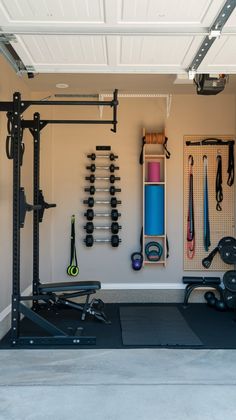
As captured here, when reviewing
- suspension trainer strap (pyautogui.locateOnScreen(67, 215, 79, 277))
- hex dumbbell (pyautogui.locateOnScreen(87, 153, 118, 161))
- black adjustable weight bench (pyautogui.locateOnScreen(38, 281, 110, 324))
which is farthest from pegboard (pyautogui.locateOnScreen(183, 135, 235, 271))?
black adjustable weight bench (pyautogui.locateOnScreen(38, 281, 110, 324))

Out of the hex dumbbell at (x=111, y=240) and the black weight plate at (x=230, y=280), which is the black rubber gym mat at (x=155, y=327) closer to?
the black weight plate at (x=230, y=280)

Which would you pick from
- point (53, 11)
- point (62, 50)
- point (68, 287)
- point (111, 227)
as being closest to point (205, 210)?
point (111, 227)

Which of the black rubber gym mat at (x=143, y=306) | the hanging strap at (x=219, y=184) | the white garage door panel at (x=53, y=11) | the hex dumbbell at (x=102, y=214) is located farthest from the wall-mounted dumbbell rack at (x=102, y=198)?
the white garage door panel at (x=53, y=11)

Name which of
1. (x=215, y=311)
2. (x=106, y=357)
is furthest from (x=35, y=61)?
(x=215, y=311)

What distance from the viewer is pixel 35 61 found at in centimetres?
337

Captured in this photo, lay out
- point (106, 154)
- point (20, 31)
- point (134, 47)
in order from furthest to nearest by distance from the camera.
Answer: point (106, 154), point (134, 47), point (20, 31)

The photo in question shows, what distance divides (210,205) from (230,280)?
115 cm

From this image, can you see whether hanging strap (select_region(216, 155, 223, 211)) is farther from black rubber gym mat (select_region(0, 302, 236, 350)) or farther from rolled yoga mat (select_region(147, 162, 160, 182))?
black rubber gym mat (select_region(0, 302, 236, 350))

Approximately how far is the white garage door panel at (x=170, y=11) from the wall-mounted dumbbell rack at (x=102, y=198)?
3.54 m

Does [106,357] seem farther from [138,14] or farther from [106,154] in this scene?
[106,154]

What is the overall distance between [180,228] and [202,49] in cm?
344

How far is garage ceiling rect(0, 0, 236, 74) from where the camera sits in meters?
2.41

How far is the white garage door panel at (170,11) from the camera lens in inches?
92.2

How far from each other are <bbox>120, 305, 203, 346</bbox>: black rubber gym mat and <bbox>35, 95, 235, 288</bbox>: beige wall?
0.72m
